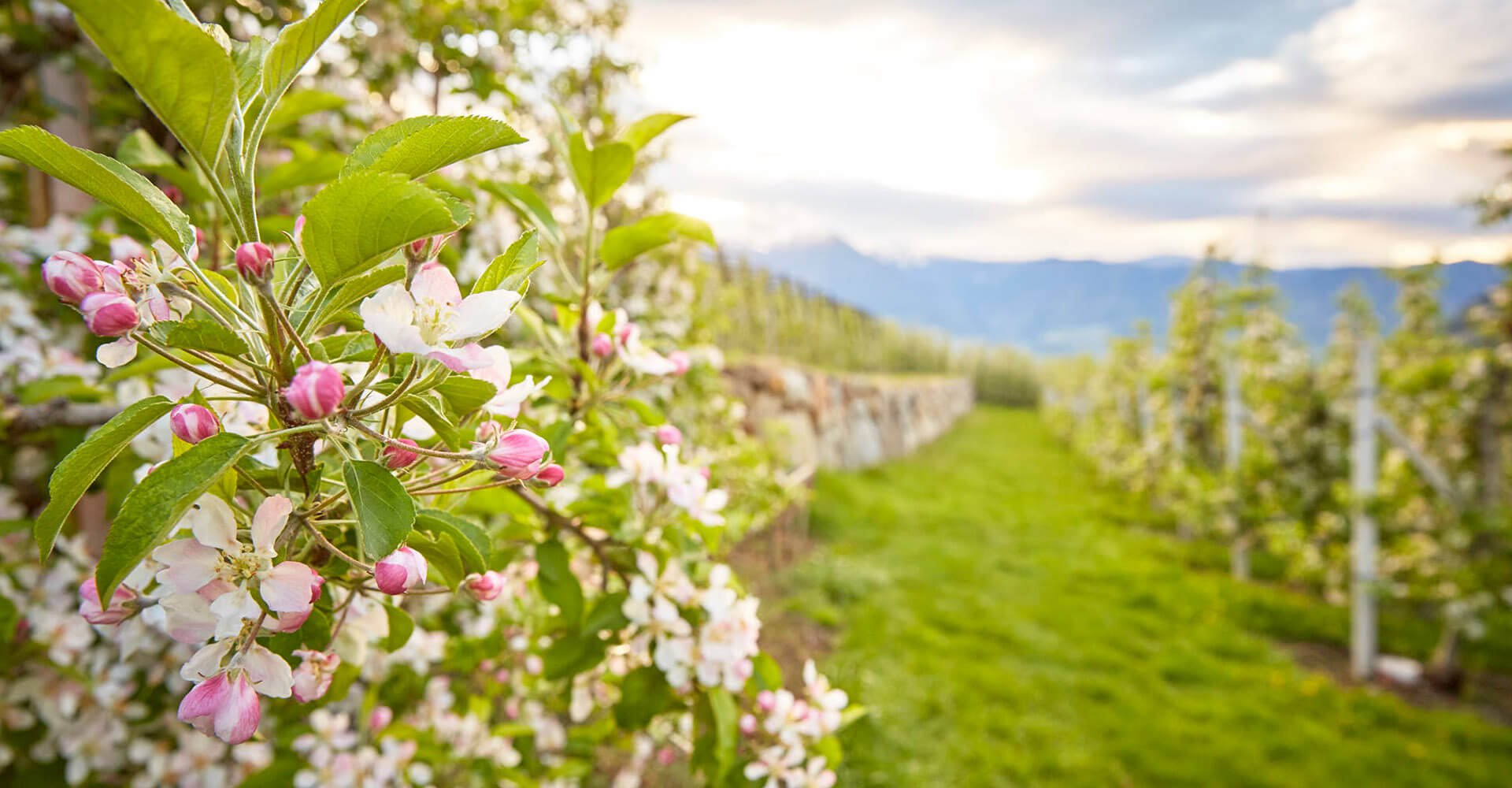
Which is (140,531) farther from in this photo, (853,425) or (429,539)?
(853,425)

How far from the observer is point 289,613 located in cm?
47

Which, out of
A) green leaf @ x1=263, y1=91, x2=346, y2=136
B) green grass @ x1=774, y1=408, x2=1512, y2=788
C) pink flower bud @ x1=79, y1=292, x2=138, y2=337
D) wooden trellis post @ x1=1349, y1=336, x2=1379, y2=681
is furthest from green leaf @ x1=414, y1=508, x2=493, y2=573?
wooden trellis post @ x1=1349, y1=336, x2=1379, y2=681

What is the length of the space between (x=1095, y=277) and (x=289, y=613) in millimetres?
86081

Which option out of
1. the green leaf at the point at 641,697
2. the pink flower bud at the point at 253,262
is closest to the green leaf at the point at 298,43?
the pink flower bud at the point at 253,262

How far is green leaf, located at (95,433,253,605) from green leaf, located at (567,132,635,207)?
0.55 meters

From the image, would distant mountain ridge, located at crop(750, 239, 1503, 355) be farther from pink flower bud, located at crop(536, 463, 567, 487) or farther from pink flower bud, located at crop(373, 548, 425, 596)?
pink flower bud, located at crop(373, 548, 425, 596)

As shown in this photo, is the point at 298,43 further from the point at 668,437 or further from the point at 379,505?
the point at 668,437

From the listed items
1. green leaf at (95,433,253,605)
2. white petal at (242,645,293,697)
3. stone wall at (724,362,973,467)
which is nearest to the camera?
green leaf at (95,433,253,605)

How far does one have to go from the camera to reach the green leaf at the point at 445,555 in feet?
1.79

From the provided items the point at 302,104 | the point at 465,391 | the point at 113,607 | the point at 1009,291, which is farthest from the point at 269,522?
the point at 1009,291

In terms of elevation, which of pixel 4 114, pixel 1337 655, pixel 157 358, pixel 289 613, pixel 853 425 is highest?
pixel 4 114

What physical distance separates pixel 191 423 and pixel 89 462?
54mm

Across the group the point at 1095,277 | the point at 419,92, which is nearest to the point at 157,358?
the point at 419,92

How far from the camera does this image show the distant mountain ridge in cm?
5969
